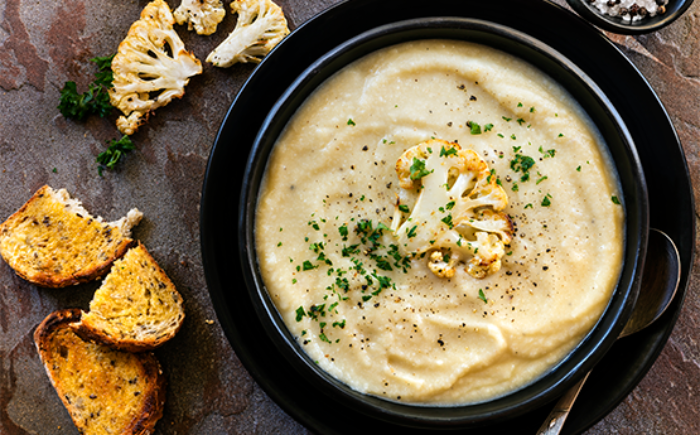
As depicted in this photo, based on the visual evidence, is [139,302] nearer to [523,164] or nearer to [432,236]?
[432,236]

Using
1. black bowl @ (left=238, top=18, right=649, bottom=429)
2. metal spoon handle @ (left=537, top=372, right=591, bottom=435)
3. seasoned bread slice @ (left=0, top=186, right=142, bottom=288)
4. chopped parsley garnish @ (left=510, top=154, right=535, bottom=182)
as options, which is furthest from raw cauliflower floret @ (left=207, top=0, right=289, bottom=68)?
metal spoon handle @ (left=537, top=372, right=591, bottom=435)

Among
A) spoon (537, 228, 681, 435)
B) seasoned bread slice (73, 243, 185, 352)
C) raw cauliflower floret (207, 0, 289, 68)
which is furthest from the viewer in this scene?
raw cauliflower floret (207, 0, 289, 68)

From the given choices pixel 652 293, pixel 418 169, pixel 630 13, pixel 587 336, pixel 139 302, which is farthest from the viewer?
pixel 139 302

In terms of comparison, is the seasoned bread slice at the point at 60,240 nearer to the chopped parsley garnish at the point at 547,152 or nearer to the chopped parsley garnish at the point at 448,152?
the chopped parsley garnish at the point at 448,152

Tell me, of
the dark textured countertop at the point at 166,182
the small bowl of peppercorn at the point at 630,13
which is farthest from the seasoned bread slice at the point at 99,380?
the small bowl of peppercorn at the point at 630,13

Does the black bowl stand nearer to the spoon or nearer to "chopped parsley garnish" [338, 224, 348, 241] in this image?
the spoon

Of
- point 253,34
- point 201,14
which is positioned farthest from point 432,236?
point 201,14
